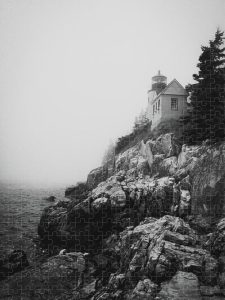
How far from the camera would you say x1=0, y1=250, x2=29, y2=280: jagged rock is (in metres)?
13.5

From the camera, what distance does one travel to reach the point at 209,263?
9.63 metres

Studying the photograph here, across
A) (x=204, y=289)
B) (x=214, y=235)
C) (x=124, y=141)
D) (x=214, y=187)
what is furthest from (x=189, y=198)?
(x=124, y=141)

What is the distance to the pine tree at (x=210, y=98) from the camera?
1744 cm

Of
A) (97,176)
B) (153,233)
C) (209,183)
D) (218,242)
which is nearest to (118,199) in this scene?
(153,233)

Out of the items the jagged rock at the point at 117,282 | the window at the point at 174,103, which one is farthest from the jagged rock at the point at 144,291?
the window at the point at 174,103

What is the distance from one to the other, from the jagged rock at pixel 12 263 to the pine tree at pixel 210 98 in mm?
16977

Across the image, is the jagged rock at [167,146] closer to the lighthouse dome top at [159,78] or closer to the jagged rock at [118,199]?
the jagged rock at [118,199]

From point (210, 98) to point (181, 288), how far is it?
15.3 m

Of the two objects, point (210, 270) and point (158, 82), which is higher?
point (158, 82)

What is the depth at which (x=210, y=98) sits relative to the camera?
1831 centimetres

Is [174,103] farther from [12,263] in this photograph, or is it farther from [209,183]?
[12,263]

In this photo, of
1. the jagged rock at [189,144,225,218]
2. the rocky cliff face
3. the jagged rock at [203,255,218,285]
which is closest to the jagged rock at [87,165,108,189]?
the rocky cliff face

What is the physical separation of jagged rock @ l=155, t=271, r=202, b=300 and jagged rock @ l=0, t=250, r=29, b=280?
9.97 meters

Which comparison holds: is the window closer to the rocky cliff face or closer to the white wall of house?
the white wall of house
